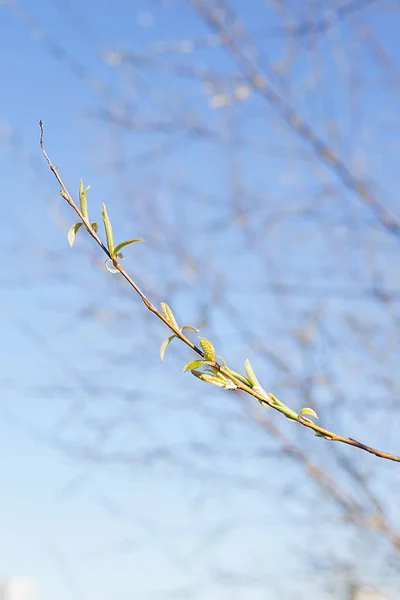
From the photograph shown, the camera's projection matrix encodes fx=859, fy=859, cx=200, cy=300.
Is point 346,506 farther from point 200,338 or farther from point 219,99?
point 200,338

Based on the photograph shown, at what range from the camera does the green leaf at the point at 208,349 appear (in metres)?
0.90

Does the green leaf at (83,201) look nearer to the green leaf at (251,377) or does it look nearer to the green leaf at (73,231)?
the green leaf at (73,231)

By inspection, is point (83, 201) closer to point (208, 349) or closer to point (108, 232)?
point (108, 232)

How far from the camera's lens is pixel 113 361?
354 cm

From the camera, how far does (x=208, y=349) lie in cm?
91

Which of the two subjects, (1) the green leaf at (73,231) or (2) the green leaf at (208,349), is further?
(1) the green leaf at (73,231)

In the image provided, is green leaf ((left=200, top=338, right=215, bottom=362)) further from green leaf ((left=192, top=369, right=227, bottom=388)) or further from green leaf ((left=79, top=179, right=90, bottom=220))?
green leaf ((left=79, top=179, right=90, bottom=220))

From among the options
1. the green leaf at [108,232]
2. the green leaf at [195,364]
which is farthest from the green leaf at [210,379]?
the green leaf at [108,232]

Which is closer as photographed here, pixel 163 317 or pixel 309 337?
pixel 163 317

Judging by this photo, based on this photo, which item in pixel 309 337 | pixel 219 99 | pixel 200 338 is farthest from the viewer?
pixel 309 337

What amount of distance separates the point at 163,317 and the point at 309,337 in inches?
98.4

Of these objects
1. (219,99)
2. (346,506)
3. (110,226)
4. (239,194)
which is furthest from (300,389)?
(110,226)

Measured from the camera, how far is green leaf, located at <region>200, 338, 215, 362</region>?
0.90 metres

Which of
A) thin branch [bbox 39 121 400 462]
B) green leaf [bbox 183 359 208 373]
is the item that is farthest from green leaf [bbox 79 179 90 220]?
green leaf [bbox 183 359 208 373]
